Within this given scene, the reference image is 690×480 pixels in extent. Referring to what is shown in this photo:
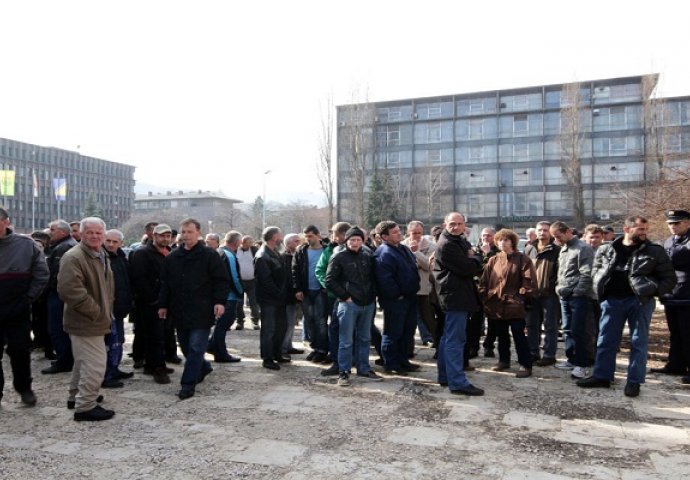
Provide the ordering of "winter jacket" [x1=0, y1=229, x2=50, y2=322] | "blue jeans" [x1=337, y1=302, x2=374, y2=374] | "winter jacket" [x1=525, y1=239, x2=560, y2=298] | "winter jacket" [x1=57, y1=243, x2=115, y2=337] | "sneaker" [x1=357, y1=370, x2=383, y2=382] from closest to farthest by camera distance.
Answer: "winter jacket" [x1=57, y1=243, x2=115, y2=337] < "winter jacket" [x1=0, y1=229, x2=50, y2=322] < "blue jeans" [x1=337, y1=302, x2=374, y2=374] < "sneaker" [x1=357, y1=370, x2=383, y2=382] < "winter jacket" [x1=525, y1=239, x2=560, y2=298]

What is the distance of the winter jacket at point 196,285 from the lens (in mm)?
6156

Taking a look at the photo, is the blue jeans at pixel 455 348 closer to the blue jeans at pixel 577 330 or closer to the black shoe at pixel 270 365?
the blue jeans at pixel 577 330

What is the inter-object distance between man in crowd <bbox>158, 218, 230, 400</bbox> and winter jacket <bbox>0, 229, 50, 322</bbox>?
135cm

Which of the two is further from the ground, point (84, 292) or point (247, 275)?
point (84, 292)

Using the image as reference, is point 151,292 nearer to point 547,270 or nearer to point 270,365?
point 270,365

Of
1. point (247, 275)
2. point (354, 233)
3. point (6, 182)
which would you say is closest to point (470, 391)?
point (354, 233)

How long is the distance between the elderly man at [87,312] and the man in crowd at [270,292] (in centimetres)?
249

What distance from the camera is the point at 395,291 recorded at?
278 inches

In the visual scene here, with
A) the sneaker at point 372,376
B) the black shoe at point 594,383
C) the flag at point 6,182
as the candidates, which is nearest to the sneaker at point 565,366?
the black shoe at point 594,383

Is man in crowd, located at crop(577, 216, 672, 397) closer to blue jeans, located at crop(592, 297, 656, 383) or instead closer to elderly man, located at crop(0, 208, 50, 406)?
blue jeans, located at crop(592, 297, 656, 383)

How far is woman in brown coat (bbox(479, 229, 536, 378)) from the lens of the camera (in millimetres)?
7148

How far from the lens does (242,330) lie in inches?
453

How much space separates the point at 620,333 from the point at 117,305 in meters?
6.19

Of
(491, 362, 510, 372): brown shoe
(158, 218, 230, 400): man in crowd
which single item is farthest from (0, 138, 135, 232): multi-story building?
(491, 362, 510, 372): brown shoe
